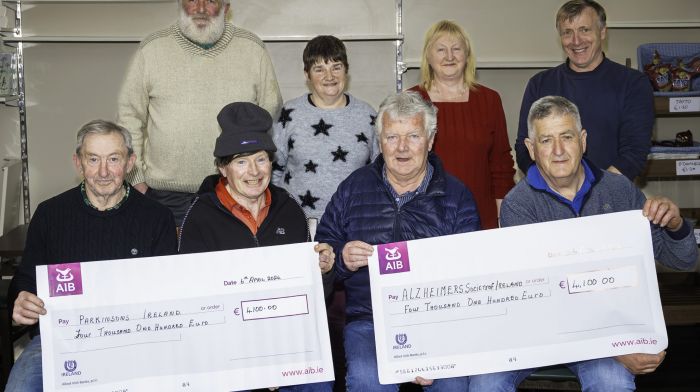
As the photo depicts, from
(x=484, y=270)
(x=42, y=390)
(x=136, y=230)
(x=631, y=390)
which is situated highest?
(x=136, y=230)

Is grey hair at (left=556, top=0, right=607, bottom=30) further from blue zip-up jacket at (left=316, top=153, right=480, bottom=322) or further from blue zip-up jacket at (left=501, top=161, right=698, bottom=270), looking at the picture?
blue zip-up jacket at (left=316, top=153, right=480, bottom=322)

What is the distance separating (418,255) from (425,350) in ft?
1.09

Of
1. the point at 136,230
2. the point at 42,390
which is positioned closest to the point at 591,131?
the point at 136,230

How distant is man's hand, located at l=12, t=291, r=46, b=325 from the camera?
253 cm

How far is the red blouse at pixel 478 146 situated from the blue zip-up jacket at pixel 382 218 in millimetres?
661

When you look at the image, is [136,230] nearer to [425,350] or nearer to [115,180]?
[115,180]

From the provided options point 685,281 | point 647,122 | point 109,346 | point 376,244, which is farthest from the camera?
point 685,281

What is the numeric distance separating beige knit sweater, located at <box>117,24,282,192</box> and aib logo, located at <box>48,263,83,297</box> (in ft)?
3.78

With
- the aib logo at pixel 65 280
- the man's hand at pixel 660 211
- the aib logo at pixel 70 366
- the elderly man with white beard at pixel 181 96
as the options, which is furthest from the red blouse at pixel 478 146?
the aib logo at pixel 70 366

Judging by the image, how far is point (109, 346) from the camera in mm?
2574

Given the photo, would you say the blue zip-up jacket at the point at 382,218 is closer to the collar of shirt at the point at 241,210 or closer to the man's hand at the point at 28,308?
the collar of shirt at the point at 241,210

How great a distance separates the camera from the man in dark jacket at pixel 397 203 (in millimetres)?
2895

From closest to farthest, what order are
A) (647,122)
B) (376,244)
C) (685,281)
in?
(376,244) < (647,122) < (685,281)

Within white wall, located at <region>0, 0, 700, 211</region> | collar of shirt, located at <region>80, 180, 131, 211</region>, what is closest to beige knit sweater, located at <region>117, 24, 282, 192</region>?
collar of shirt, located at <region>80, 180, 131, 211</region>
